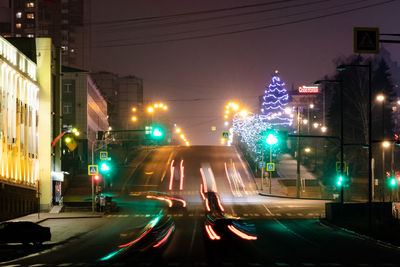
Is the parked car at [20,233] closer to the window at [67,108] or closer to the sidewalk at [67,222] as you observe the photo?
the sidewalk at [67,222]

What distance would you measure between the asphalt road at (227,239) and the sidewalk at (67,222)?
3.24ft

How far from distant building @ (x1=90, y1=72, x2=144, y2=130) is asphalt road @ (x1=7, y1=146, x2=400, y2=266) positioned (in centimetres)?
8796

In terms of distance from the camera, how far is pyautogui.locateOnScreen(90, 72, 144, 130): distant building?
16312 centimetres

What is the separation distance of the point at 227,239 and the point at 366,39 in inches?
527

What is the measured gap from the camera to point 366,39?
20.5m

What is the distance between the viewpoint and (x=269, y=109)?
110938 mm

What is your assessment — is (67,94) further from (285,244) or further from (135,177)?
(285,244)

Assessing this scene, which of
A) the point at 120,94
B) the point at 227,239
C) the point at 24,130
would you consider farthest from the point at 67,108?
the point at 227,239

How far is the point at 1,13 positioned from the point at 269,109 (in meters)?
102

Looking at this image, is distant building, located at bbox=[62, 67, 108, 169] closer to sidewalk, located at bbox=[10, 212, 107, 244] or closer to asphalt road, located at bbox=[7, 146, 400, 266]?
asphalt road, located at bbox=[7, 146, 400, 266]

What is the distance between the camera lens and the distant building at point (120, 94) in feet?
535

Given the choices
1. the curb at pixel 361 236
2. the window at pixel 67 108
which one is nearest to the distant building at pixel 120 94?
the window at pixel 67 108

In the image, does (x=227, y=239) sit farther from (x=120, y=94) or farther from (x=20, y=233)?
(x=120, y=94)

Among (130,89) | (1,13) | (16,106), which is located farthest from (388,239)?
(1,13)
